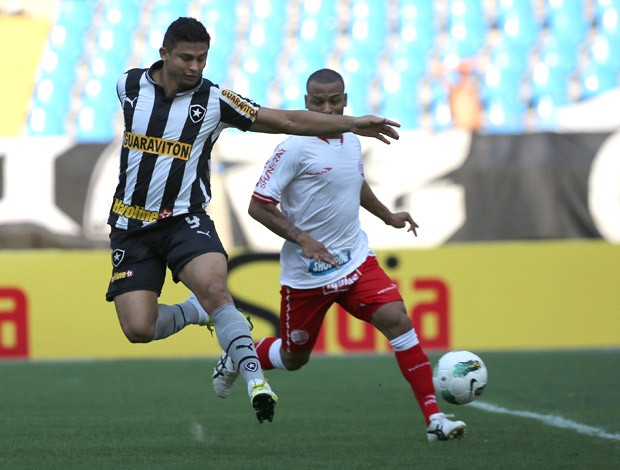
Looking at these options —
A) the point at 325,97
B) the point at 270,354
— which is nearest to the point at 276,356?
the point at 270,354

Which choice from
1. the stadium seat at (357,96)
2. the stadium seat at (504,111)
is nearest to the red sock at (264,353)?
the stadium seat at (357,96)

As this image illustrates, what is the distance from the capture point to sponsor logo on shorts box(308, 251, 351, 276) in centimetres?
589

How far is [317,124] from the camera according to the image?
5.19m

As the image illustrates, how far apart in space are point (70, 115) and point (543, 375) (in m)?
8.90

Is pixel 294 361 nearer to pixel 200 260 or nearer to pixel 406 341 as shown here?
pixel 406 341

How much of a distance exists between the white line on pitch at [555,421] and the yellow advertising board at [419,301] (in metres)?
4.21

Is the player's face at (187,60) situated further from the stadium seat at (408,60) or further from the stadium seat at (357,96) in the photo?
the stadium seat at (408,60)

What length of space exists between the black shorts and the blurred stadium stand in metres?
10.0

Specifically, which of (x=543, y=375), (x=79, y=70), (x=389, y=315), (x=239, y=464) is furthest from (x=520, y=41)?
(x=239, y=464)

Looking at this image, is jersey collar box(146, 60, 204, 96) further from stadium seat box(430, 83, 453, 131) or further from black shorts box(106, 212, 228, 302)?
stadium seat box(430, 83, 453, 131)

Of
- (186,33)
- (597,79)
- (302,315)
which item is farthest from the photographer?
(597,79)

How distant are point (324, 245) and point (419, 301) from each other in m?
5.74

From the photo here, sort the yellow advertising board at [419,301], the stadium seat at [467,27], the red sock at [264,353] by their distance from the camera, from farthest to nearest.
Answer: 1. the stadium seat at [467,27]
2. the yellow advertising board at [419,301]
3. the red sock at [264,353]

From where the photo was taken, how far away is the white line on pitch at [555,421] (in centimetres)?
561
